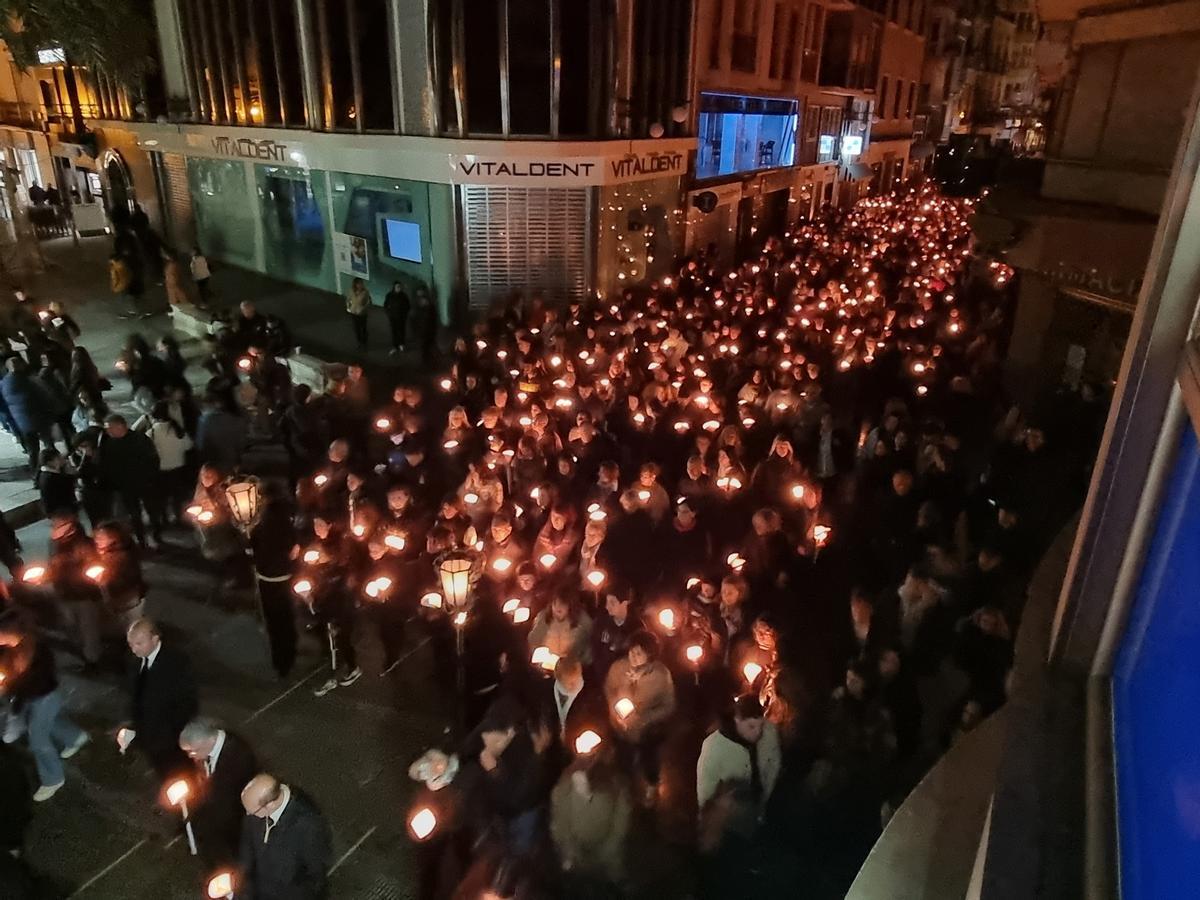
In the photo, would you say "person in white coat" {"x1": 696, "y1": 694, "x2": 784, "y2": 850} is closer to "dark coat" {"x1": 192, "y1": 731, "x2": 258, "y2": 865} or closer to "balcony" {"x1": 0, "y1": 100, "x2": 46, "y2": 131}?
"dark coat" {"x1": 192, "y1": 731, "x2": 258, "y2": 865}

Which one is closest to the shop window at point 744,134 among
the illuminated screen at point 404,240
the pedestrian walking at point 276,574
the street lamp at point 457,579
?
the illuminated screen at point 404,240

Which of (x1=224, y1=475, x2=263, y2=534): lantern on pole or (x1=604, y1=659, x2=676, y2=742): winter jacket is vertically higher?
(x1=224, y1=475, x2=263, y2=534): lantern on pole

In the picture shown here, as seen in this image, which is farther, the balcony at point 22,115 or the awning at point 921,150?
the awning at point 921,150

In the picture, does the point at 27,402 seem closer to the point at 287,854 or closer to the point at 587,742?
the point at 287,854

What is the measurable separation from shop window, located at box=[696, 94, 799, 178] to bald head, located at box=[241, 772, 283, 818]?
20964mm

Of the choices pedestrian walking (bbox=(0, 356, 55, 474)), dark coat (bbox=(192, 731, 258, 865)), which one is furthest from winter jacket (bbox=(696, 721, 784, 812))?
pedestrian walking (bbox=(0, 356, 55, 474))

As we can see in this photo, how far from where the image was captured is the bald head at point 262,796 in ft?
13.7

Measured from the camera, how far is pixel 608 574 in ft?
23.8

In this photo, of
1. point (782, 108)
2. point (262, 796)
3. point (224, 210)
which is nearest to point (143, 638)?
point (262, 796)

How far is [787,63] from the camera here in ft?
91.9

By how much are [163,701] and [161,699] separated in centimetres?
2

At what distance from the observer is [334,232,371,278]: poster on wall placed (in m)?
19.5

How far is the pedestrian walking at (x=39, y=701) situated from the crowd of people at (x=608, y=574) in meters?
0.03

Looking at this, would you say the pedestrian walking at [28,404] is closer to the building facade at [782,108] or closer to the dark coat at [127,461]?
the dark coat at [127,461]
